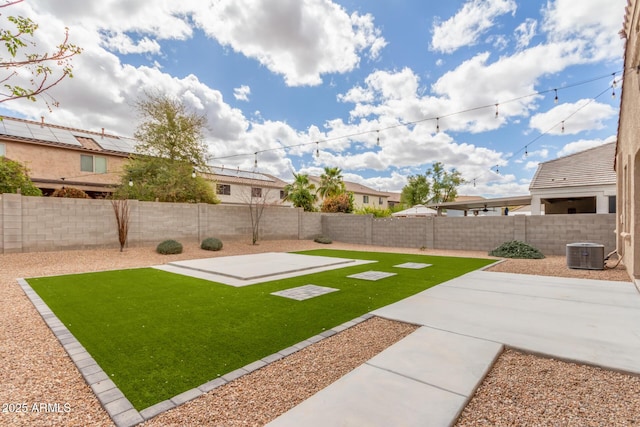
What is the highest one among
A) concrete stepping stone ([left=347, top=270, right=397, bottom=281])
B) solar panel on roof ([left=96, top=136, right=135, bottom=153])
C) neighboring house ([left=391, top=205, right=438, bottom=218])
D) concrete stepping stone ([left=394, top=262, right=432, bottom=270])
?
solar panel on roof ([left=96, top=136, right=135, bottom=153])

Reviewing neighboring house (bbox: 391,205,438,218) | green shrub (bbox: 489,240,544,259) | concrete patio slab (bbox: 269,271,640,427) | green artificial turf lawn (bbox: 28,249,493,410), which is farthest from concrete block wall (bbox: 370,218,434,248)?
concrete patio slab (bbox: 269,271,640,427)

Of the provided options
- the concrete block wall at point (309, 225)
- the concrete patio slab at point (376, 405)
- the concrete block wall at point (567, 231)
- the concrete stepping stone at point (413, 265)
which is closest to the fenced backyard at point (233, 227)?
the concrete block wall at point (567, 231)

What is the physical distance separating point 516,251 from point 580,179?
7.18 metres

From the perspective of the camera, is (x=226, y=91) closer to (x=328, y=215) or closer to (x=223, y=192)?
(x=328, y=215)

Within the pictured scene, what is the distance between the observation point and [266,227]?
16.1 metres

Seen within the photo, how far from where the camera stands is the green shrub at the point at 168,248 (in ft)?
36.3

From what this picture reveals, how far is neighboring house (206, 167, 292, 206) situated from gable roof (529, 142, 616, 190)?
17.9 meters

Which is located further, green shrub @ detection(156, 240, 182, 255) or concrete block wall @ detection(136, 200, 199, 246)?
concrete block wall @ detection(136, 200, 199, 246)

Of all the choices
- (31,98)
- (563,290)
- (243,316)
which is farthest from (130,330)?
(563,290)

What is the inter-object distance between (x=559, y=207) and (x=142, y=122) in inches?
1033

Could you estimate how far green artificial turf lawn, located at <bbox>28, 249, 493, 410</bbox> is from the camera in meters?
2.71

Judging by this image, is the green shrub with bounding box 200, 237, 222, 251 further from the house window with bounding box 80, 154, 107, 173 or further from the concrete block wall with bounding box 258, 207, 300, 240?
the house window with bounding box 80, 154, 107, 173

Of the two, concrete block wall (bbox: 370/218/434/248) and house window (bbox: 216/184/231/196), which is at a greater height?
house window (bbox: 216/184/231/196)

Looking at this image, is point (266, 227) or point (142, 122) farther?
point (266, 227)
